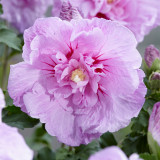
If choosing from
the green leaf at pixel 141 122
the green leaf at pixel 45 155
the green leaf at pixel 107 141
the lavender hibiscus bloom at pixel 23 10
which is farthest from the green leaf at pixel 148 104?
the lavender hibiscus bloom at pixel 23 10

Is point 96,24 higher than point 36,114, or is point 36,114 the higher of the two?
point 96,24

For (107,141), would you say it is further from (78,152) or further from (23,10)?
(23,10)

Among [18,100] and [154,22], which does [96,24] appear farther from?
[154,22]

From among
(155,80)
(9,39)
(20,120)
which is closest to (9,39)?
(9,39)

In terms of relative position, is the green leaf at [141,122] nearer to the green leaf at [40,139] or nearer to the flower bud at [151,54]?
the flower bud at [151,54]

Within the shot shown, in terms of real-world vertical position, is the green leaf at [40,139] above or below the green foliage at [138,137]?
below

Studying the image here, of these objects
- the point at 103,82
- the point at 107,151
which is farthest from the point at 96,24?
the point at 107,151
